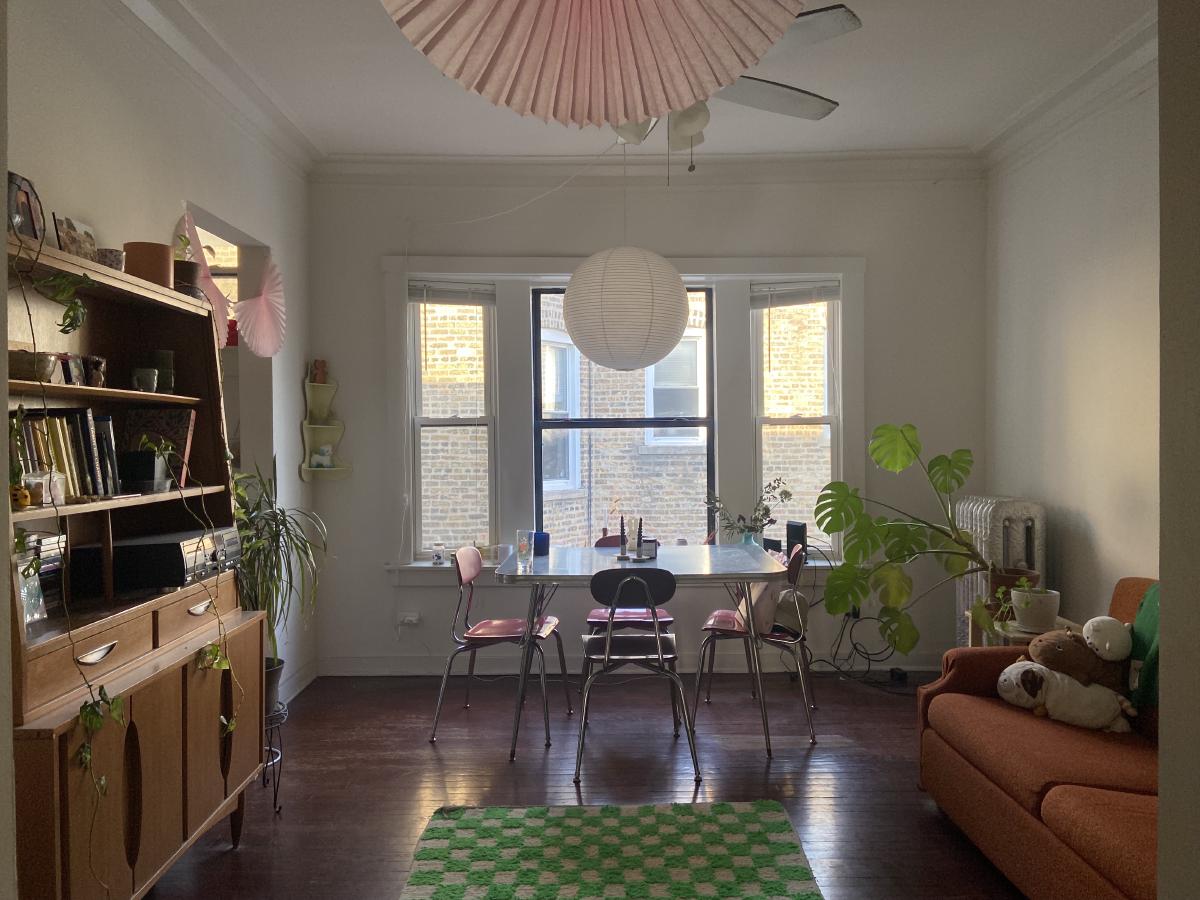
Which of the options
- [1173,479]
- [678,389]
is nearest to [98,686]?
[1173,479]

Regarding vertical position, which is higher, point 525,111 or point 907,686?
point 525,111

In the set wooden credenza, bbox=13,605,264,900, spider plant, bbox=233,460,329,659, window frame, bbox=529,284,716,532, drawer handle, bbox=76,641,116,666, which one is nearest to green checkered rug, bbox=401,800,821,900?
wooden credenza, bbox=13,605,264,900

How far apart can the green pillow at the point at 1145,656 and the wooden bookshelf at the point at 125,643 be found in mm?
3046

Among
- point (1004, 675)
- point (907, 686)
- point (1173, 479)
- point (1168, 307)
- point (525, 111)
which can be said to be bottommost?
point (907, 686)

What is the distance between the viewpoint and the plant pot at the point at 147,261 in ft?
8.50

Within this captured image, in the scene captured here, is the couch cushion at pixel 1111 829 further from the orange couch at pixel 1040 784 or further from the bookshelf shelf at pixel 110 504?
the bookshelf shelf at pixel 110 504

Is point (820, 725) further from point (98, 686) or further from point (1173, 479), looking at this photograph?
point (1173, 479)

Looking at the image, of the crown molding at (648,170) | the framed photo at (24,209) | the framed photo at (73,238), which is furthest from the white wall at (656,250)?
the framed photo at (24,209)

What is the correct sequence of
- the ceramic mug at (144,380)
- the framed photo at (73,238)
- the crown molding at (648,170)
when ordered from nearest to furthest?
the framed photo at (73,238), the ceramic mug at (144,380), the crown molding at (648,170)

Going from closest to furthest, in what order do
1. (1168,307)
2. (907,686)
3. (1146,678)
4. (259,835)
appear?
(1168,307) → (1146,678) → (259,835) → (907,686)

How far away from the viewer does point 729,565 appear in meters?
3.73

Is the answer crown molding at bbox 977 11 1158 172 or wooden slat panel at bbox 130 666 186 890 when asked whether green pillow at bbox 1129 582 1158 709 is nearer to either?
crown molding at bbox 977 11 1158 172

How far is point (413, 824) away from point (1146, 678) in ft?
8.54

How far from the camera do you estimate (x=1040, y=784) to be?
229 cm
